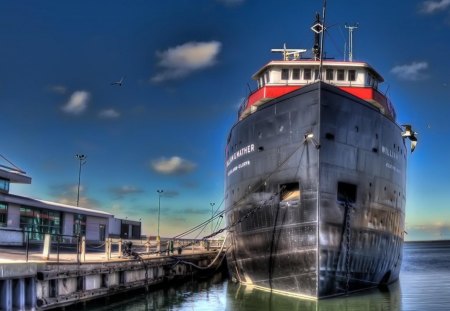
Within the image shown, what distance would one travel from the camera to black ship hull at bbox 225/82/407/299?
16328 mm

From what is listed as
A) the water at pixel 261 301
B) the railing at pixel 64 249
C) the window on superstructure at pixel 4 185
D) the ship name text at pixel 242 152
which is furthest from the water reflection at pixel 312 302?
the window on superstructure at pixel 4 185

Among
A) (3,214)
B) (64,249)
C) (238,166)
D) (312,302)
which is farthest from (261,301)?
(3,214)

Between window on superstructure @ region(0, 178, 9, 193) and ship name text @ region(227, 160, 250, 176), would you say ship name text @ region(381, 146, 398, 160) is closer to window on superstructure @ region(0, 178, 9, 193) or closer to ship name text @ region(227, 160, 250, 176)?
ship name text @ region(227, 160, 250, 176)

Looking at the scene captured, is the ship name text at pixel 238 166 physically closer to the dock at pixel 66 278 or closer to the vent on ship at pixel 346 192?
the vent on ship at pixel 346 192

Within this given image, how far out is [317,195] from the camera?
16188mm

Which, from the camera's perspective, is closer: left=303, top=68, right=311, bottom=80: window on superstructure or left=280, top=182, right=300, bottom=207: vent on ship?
left=280, top=182, right=300, bottom=207: vent on ship

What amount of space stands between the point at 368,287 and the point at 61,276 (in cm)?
1051

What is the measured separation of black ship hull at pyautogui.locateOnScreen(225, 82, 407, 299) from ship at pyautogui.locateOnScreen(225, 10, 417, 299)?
34mm

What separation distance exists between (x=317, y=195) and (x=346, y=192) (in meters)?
1.63

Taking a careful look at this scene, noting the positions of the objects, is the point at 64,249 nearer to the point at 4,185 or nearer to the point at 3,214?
the point at 3,214

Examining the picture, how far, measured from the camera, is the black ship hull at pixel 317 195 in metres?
16.3

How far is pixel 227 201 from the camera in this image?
2262 centimetres

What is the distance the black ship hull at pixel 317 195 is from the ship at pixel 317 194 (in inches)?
1.3

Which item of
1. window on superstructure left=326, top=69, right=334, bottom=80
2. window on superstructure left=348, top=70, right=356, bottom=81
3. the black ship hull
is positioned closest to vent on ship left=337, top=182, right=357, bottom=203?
the black ship hull
